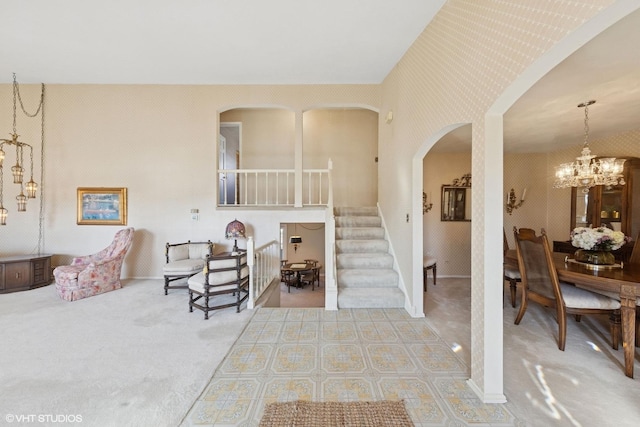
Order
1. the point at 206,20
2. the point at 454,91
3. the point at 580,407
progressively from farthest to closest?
the point at 206,20 < the point at 454,91 < the point at 580,407

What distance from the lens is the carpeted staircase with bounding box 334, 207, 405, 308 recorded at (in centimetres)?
368

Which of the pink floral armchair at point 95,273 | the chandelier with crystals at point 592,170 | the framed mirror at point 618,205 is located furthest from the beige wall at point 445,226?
the pink floral armchair at point 95,273

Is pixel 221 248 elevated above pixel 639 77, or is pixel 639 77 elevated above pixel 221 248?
pixel 639 77

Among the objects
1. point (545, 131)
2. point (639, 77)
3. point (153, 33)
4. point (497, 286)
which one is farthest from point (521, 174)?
point (153, 33)

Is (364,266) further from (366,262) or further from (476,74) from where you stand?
(476,74)

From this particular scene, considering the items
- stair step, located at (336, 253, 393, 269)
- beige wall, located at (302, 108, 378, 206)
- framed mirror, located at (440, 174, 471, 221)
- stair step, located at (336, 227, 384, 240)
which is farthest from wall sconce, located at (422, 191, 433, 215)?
stair step, located at (336, 253, 393, 269)

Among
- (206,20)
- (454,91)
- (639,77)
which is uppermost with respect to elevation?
(206,20)

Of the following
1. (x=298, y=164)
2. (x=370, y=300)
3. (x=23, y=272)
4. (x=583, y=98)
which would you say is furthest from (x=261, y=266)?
(x=583, y=98)

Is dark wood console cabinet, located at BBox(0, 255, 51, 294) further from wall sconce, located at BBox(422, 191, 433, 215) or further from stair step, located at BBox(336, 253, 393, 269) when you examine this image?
wall sconce, located at BBox(422, 191, 433, 215)

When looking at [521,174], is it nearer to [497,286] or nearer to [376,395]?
[497,286]

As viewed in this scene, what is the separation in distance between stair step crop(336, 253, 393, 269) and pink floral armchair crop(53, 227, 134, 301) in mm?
3782

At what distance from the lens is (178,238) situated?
498 centimetres

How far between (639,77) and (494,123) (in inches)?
81.7

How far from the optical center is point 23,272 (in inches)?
169
